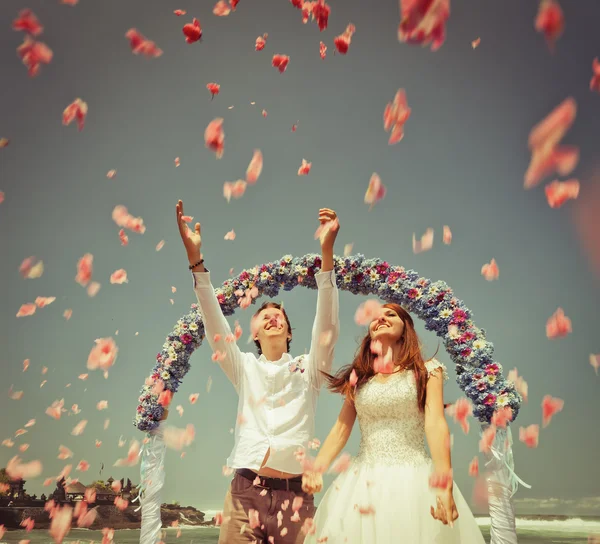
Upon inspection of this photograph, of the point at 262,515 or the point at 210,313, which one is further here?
the point at 210,313

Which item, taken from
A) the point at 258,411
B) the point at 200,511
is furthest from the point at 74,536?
the point at 258,411

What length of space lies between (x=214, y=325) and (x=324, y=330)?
0.64 metres

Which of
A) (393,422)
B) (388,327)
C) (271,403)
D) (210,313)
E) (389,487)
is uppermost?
(210,313)

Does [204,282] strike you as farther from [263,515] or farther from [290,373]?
[263,515]

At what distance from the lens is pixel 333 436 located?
2.89 metres

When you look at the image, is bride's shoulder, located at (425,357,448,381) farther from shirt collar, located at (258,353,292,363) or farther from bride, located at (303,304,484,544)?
shirt collar, located at (258,353,292,363)

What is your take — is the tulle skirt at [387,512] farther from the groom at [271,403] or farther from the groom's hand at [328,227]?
the groom's hand at [328,227]

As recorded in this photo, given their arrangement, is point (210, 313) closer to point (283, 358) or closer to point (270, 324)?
point (270, 324)

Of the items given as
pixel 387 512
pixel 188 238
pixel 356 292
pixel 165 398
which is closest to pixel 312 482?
pixel 387 512

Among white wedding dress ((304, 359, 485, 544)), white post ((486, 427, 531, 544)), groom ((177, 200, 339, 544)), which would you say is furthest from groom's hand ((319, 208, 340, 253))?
white post ((486, 427, 531, 544))

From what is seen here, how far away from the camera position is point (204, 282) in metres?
3.20

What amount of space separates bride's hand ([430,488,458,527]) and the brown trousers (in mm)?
738

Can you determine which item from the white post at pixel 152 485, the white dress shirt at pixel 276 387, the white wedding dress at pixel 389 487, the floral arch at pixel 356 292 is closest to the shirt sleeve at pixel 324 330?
the white dress shirt at pixel 276 387

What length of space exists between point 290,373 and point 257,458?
1.62 feet
